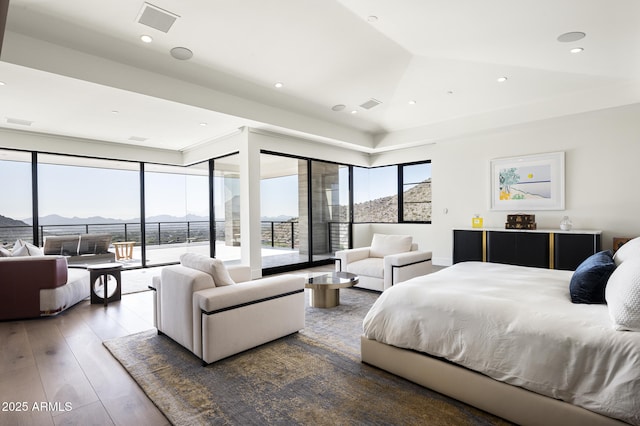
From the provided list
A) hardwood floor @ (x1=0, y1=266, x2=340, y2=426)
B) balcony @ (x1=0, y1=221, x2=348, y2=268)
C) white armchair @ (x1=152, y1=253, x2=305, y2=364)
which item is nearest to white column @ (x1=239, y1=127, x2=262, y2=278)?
balcony @ (x1=0, y1=221, x2=348, y2=268)

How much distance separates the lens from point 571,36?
3.76 meters

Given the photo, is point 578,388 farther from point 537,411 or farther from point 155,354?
point 155,354

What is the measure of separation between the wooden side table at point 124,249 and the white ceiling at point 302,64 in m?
2.63

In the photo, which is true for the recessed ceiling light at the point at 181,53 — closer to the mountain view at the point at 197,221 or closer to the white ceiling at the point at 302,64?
the white ceiling at the point at 302,64

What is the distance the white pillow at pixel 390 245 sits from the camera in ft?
17.1

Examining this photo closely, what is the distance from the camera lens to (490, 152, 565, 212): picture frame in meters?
5.61

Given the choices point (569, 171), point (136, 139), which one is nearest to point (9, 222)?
point (136, 139)

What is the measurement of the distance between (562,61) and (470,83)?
1171mm

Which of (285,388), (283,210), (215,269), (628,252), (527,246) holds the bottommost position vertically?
(285,388)

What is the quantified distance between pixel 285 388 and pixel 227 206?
190 inches

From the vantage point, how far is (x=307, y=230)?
23.0 ft

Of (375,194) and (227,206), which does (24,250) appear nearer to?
(227,206)

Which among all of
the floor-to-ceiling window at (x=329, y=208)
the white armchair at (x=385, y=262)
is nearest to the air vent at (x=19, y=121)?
the floor-to-ceiling window at (x=329, y=208)

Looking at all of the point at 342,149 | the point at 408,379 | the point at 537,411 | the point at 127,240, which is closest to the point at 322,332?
the point at 408,379
